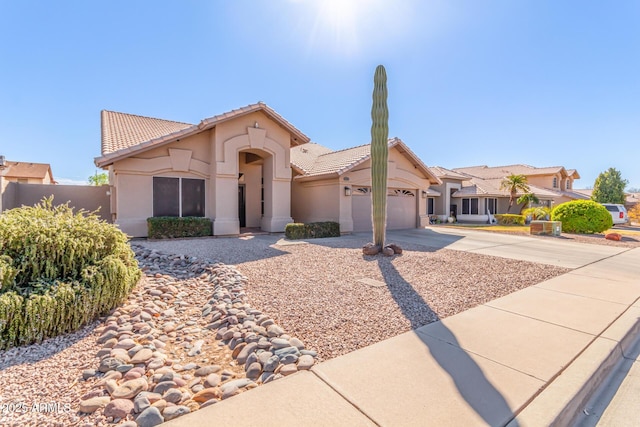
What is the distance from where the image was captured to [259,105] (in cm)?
1334

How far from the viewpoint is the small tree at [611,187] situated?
33844mm

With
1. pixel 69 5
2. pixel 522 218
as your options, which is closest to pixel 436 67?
pixel 69 5

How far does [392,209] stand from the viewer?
1739 cm

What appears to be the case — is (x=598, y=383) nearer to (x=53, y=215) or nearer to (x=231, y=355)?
(x=231, y=355)

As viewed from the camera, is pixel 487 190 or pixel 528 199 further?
pixel 487 190

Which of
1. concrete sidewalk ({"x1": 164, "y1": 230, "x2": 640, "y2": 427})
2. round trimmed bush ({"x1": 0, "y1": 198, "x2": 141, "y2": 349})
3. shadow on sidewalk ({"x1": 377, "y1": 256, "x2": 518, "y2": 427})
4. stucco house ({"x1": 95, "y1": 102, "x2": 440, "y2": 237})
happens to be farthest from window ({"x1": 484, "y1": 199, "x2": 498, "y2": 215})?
round trimmed bush ({"x1": 0, "y1": 198, "x2": 141, "y2": 349})

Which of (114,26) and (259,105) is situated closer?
(114,26)

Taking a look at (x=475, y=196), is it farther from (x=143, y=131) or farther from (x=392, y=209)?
(x=143, y=131)

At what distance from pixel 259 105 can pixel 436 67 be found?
7893 millimetres

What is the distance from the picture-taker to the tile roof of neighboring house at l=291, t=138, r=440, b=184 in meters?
15.1

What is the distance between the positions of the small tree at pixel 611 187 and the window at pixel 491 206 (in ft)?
47.5

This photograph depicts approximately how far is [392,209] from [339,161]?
408cm

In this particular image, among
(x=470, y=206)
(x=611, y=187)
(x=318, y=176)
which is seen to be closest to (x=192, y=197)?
(x=318, y=176)

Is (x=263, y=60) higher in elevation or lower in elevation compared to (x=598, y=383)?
higher
